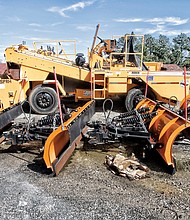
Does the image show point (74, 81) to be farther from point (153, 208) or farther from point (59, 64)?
point (153, 208)

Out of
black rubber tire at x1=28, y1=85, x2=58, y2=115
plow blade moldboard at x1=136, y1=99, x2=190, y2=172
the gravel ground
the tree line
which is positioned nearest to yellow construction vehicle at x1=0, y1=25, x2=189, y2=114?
black rubber tire at x1=28, y1=85, x2=58, y2=115

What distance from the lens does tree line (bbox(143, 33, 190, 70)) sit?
109ft

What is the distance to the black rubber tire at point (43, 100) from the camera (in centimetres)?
750

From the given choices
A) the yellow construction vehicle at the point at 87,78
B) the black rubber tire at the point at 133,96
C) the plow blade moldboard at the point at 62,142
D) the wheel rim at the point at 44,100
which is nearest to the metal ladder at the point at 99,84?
the yellow construction vehicle at the point at 87,78

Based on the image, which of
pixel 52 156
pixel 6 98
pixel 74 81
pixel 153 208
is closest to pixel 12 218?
pixel 52 156

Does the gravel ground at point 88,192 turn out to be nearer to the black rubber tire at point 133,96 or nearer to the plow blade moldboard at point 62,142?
the plow blade moldboard at point 62,142

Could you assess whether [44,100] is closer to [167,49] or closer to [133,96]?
[133,96]

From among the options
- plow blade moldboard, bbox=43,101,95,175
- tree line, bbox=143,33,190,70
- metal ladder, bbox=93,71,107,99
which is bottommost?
plow blade moldboard, bbox=43,101,95,175

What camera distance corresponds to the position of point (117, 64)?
789 cm

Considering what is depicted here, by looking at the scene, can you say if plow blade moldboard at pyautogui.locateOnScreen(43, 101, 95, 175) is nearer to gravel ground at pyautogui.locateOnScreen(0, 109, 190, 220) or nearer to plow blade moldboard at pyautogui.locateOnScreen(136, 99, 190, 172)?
gravel ground at pyautogui.locateOnScreen(0, 109, 190, 220)

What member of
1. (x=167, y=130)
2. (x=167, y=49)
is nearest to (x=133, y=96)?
(x=167, y=130)

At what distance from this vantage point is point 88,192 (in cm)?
306

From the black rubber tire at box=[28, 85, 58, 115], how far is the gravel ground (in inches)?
139

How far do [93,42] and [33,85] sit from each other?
2495 millimetres
